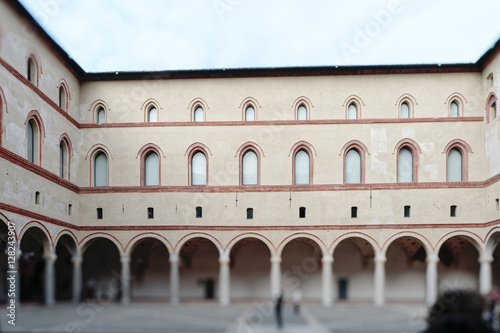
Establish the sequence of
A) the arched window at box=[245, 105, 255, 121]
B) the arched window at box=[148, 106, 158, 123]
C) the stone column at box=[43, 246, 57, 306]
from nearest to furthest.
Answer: the stone column at box=[43, 246, 57, 306]
the arched window at box=[245, 105, 255, 121]
the arched window at box=[148, 106, 158, 123]

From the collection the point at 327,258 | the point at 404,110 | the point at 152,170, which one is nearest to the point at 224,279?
the point at 327,258

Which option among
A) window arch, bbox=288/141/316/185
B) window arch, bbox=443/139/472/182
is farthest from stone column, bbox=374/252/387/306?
window arch, bbox=443/139/472/182

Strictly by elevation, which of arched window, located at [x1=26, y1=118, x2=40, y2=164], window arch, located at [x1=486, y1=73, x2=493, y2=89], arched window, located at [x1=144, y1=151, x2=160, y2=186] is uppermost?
window arch, located at [x1=486, y1=73, x2=493, y2=89]

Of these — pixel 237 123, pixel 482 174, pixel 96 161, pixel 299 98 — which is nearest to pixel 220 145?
pixel 237 123

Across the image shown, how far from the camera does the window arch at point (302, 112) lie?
1075 inches

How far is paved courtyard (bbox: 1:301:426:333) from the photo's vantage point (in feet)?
57.4

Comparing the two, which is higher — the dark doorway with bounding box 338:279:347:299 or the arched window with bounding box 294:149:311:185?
the arched window with bounding box 294:149:311:185

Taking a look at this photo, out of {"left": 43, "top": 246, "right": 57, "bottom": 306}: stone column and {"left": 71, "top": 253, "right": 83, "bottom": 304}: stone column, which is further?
{"left": 71, "top": 253, "right": 83, "bottom": 304}: stone column

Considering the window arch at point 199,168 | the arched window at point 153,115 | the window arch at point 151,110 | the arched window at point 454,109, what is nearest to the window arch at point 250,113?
the window arch at point 199,168

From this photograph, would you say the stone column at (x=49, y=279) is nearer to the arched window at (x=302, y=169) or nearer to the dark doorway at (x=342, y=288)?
the arched window at (x=302, y=169)

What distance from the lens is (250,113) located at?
90.5 ft

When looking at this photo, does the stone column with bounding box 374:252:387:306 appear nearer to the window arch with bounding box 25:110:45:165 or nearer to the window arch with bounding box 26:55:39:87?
the window arch with bounding box 25:110:45:165

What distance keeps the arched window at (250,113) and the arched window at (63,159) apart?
978cm

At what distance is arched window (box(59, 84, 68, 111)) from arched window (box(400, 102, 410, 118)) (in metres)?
17.9
